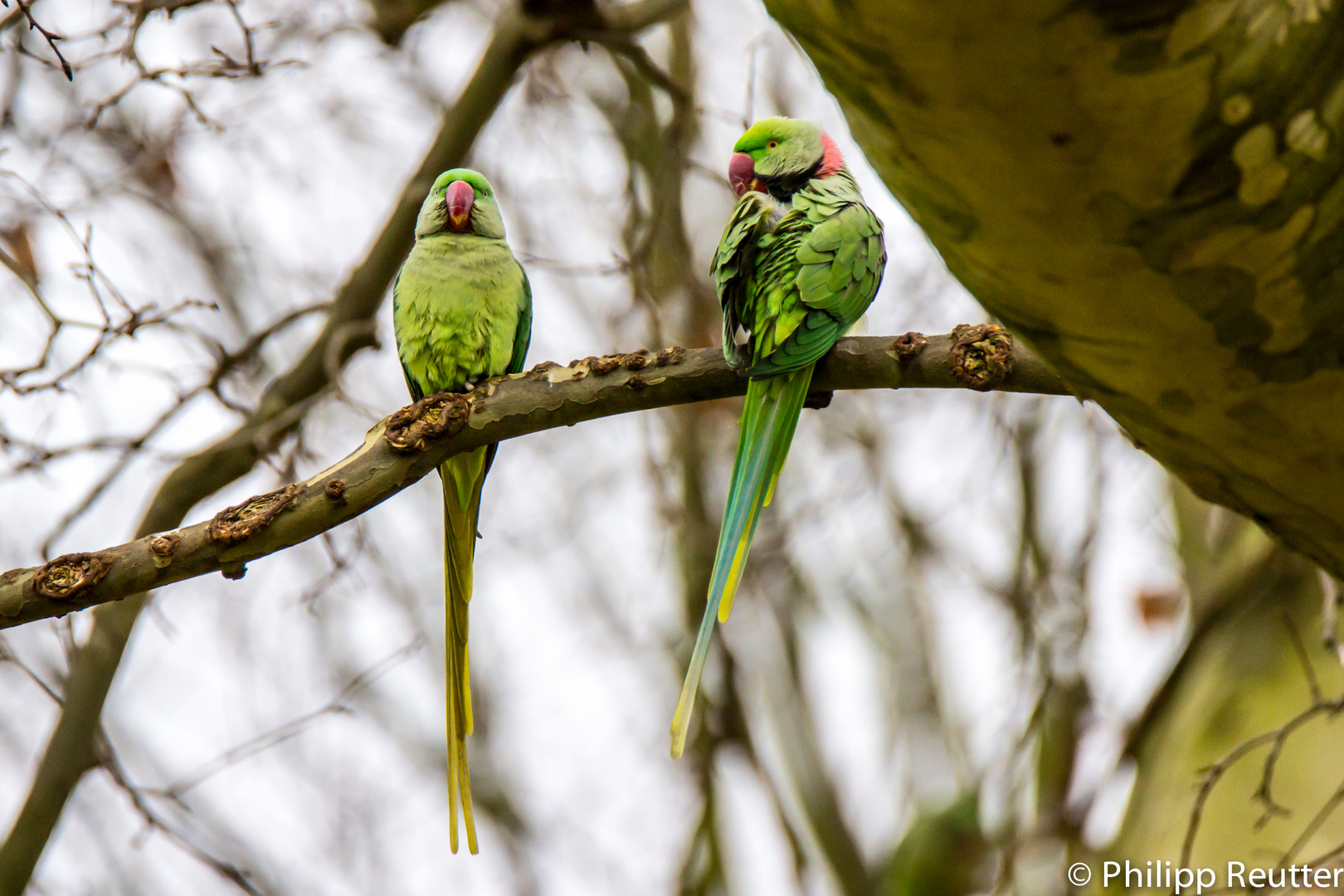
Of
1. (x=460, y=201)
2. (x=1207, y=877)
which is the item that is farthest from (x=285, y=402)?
(x=1207, y=877)

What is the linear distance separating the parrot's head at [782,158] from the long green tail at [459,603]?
925 millimetres

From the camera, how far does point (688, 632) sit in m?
4.60

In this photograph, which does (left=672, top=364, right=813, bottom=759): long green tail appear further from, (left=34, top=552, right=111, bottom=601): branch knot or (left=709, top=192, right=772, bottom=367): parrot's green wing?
(left=34, top=552, right=111, bottom=601): branch knot

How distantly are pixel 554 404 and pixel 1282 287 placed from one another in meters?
1.25

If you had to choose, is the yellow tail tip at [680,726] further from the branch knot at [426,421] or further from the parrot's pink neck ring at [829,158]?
the parrot's pink neck ring at [829,158]

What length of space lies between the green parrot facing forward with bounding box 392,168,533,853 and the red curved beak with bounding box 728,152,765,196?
65 centimetres

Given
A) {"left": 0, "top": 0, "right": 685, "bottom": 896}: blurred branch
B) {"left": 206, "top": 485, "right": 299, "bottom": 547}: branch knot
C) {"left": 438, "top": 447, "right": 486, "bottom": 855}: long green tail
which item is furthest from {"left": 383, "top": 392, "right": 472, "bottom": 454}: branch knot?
{"left": 0, "top": 0, "right": 685, "bottom": 896}: blurred branch

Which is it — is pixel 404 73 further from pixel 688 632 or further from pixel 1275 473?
pixel 1275 473

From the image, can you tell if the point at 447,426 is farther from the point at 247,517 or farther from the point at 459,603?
the point at 459,603

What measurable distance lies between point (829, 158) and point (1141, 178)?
1.59 metres

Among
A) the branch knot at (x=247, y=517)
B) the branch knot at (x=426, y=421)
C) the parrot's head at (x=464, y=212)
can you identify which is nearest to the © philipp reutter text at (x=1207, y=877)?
the branch knot at (x=426, y=421)

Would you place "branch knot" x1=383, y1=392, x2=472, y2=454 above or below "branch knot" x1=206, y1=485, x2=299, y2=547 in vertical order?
above

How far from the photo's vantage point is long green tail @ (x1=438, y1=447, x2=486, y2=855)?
7.44 ft

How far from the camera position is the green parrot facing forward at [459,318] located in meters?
2.45
